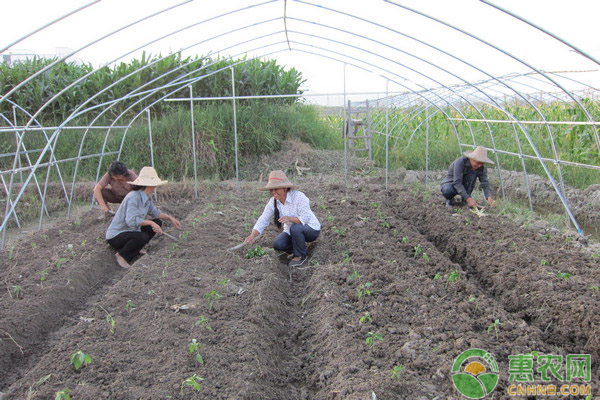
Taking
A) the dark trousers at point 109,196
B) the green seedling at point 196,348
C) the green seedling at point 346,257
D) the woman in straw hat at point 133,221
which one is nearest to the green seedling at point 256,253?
the green seedling at point 346,257

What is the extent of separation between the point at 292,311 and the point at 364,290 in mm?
702

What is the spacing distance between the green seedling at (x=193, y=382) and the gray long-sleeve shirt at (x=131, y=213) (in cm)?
300

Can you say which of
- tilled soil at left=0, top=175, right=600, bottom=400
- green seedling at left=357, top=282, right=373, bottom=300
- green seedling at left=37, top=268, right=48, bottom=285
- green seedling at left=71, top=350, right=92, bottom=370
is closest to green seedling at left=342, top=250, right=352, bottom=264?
tilled soil at left=0, top=175, right=600, bottom=400

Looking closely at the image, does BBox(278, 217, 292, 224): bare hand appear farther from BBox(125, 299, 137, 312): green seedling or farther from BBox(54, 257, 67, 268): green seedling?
BBox(54, 257, 67, 268): green seedling

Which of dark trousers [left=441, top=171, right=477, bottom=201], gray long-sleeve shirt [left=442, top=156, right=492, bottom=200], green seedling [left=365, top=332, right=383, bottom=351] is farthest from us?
dark trousers [left=441, top=171, right=477, bottom=201]

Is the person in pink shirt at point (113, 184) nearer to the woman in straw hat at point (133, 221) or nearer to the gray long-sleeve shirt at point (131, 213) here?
the woman in straw hat at point (133, 221)

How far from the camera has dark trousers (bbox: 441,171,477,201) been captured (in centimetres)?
747

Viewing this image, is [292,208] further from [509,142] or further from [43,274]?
[509,142]

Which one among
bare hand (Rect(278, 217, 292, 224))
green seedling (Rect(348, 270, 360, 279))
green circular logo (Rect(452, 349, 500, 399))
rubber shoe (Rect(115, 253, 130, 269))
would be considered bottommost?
green circular logo (Rect(452, 349, 500, 399))

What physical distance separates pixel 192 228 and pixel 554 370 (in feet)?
15.6

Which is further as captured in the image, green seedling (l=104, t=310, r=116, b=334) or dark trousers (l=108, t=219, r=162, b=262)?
dark trousers (l=108, t=219, r=162, b=262)

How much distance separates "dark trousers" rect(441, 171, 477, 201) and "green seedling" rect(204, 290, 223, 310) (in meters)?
4.63

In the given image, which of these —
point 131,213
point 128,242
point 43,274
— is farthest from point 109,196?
point 43,274

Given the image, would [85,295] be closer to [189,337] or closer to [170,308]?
[170,308]
